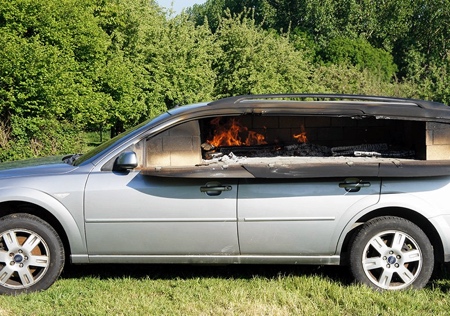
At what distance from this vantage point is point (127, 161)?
4.74 m

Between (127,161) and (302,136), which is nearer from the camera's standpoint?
(127,161)

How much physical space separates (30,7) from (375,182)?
17420 millimetres

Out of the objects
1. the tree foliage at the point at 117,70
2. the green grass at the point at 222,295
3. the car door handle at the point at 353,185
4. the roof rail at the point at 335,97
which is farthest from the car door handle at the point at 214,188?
the tree foliage at the point at 117,70

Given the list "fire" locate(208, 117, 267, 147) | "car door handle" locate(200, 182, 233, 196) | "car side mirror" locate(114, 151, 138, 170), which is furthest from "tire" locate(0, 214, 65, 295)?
"fire" locate(208, 117, 267, 147)

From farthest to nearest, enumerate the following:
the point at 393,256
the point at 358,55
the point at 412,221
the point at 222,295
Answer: the point at 358,55 < the point at 412,221 < the point at 393,256 < the point at 222,295

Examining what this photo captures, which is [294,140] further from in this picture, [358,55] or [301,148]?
[358,55]

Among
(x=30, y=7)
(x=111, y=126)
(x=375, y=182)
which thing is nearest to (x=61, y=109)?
(x=30, y=7)

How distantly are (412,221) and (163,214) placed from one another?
227 centimetres

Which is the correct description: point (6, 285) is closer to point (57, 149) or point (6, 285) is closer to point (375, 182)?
point (375, 182)

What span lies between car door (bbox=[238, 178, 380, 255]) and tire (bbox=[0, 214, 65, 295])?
67.2 inches

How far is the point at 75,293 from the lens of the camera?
4785mm

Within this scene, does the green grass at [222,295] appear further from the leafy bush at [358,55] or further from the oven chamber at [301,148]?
the leafy bush at [358,55]

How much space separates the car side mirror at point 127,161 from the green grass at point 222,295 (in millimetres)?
1135

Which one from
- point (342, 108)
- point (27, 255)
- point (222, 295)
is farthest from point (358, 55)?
point (27, 255)
